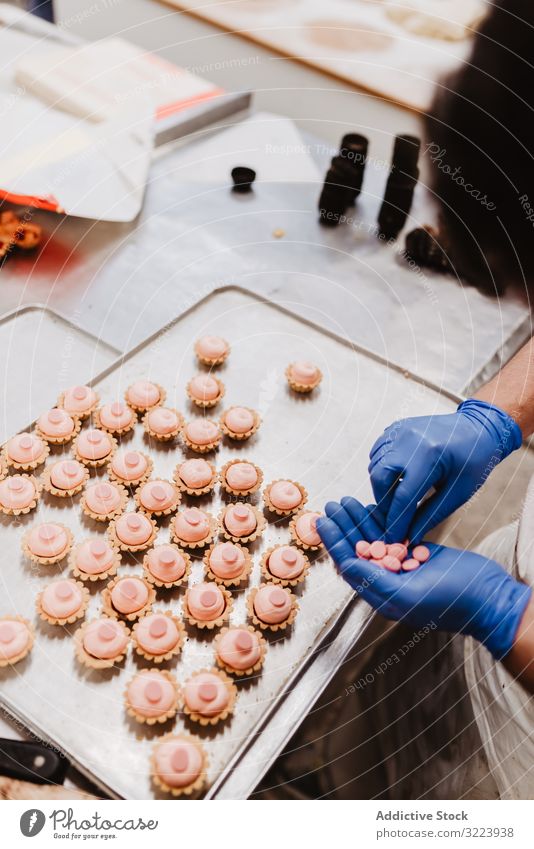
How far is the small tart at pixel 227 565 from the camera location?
4.09ft

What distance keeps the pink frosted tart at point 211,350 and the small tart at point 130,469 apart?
1.06 ft

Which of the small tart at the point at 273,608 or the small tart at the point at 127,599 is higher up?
the small tart at the point at 273,608

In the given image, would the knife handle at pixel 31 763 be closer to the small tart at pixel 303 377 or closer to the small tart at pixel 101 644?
the small tart at pixel 101 644

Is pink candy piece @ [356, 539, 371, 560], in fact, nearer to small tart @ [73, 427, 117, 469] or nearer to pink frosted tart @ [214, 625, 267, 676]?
pink frosted tart @ [214, 625, 267, 676]

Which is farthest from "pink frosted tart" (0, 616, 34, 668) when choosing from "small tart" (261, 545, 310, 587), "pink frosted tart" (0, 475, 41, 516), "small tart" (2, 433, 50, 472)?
"small tart" (261, 545, 310, 587)

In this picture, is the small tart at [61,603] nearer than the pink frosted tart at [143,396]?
Yes

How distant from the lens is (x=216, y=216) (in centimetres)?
198

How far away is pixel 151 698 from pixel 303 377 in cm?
Result: 78

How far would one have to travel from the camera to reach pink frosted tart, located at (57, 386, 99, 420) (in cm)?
144

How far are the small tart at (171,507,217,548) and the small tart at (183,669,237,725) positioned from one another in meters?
0.27

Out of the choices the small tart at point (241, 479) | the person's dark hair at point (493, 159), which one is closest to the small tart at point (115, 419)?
the small tart at point (241, 479)

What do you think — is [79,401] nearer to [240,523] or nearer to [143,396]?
[143,396]

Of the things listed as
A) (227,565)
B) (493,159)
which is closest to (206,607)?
(227,565)

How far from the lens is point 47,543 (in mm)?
1241
